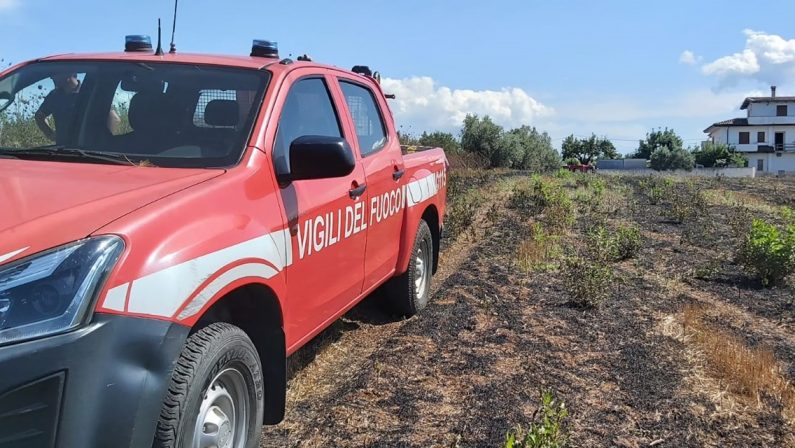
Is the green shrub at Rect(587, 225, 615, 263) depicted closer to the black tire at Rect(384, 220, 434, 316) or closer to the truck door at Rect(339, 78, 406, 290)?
the black tire at Rect(384, 220, 434, 316)

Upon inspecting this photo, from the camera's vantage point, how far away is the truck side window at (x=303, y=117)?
11.3 feet

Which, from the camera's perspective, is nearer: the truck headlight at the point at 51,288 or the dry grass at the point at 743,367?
the truck headlight at the point at 51,288

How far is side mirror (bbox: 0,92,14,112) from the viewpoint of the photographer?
3.84m

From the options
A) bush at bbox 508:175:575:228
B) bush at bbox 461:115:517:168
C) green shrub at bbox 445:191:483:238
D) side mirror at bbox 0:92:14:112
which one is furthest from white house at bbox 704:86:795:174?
side mirror at bbox 0:92:14:112

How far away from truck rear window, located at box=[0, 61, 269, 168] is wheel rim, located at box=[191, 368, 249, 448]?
3.10ft

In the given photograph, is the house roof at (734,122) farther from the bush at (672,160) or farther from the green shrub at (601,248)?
the green shrub at (601,248)

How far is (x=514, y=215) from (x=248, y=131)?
9159mm

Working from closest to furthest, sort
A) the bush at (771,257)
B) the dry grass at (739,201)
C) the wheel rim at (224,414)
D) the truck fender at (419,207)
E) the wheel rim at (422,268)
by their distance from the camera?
the wheel rim at (224,414)
the truck fender at (419,207)
the wheel rim at (422,268)
the bush at (771,257)
the dry grass at (739,201)

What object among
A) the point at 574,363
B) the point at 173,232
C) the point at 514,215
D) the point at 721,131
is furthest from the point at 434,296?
the point at 721,131

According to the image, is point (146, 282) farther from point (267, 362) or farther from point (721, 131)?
point (721, 131)

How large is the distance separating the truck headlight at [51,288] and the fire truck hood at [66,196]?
0.15ft

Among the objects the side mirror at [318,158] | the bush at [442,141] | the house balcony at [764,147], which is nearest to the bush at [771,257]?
the side mirror at [318,158]

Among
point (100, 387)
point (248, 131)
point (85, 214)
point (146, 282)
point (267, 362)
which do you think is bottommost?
point (267, 362)

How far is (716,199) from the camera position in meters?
15.9
